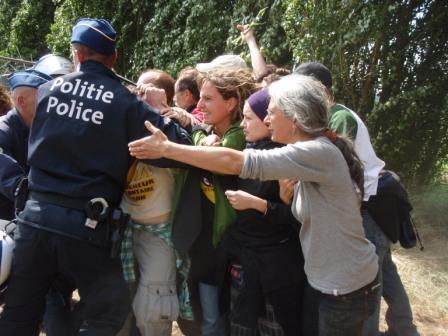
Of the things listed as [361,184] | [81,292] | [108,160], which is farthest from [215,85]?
[81,292]

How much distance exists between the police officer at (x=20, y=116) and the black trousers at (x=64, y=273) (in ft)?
2.10

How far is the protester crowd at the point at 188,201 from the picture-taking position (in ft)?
6.56

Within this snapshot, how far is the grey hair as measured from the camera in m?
1.95

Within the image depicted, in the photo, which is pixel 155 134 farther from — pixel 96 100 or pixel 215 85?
pixel 215 85

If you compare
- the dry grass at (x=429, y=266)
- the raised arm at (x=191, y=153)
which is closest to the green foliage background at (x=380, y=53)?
the dry grass at (x=429, y=266)

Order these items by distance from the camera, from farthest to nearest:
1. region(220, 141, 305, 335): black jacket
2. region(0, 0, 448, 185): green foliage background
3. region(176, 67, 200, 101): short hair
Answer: region(0, 0, 448, 185): green foliage background
region(176, 67, 200, 101): short hair
region(220, 141, 305, 335): black jacket

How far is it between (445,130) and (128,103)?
416 centimetres

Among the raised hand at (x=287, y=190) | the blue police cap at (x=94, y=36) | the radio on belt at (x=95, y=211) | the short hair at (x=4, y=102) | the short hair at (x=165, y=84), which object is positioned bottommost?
the radio on belt at (x=95, y=211)

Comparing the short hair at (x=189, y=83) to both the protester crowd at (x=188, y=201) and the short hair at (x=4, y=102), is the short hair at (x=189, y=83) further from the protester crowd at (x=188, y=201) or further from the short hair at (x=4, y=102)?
the short hair at (x=4, y=102)

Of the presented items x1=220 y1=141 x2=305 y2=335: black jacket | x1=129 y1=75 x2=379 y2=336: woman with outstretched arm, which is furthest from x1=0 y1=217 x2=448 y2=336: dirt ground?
x1=129 y1=75 x2=379 y2=336: woman with outstretched arm

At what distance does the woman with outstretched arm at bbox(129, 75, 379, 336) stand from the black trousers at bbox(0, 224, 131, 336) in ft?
1.82

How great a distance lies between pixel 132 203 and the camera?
96.9 inches

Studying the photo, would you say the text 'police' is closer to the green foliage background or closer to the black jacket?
the black jacket

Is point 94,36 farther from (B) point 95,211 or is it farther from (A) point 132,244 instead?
(A) point 132,244
